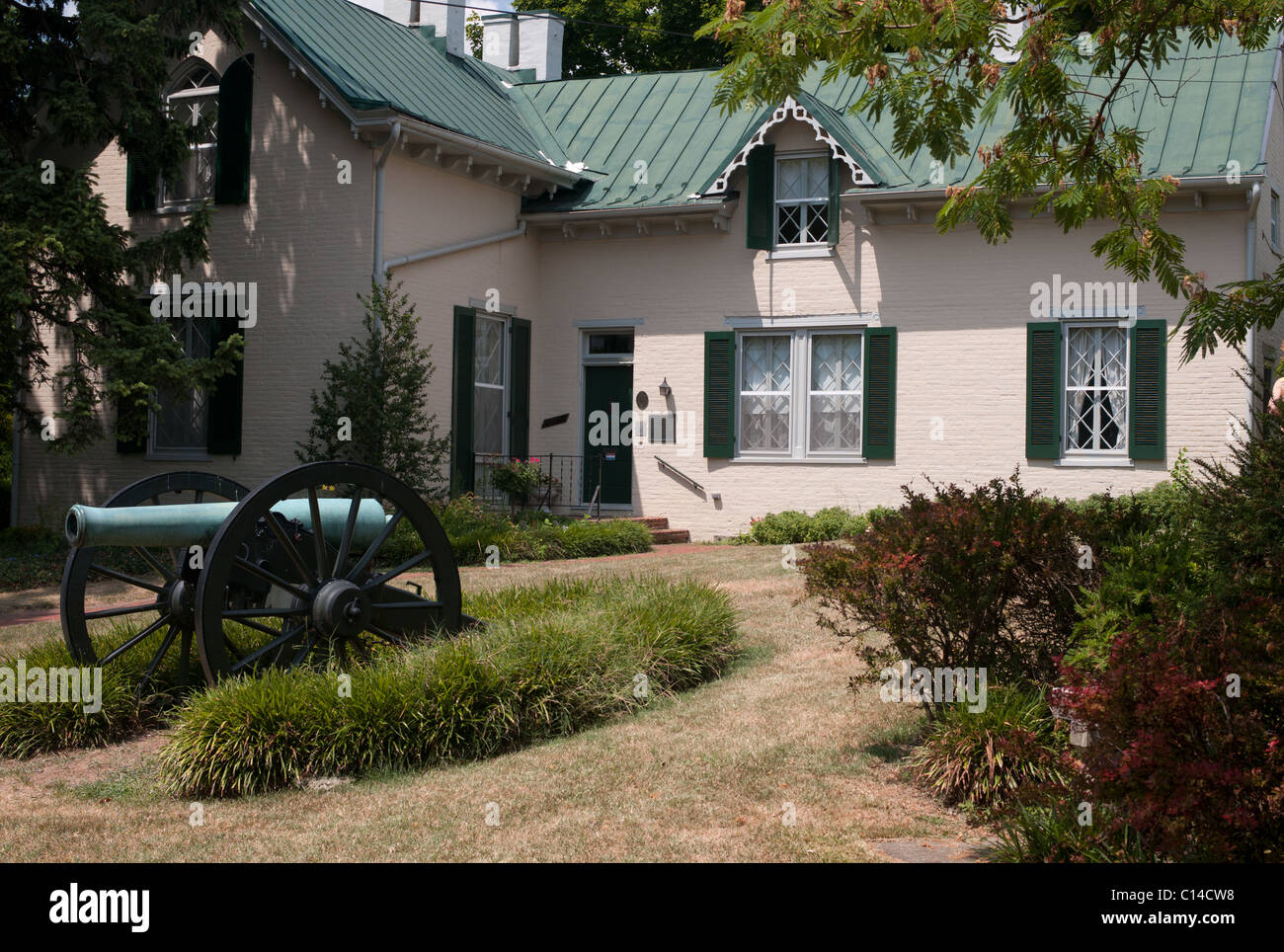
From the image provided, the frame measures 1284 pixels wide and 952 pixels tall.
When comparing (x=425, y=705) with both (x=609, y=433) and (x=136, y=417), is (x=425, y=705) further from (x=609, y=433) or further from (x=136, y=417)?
(x=609, y=433)

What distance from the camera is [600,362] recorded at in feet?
61.3

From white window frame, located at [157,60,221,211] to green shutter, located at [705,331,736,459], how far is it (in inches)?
280

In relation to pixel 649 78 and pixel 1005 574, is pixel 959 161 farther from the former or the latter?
pixel 1005 574

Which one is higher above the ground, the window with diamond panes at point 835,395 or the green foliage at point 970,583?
the window with diamond panes at point 835,395

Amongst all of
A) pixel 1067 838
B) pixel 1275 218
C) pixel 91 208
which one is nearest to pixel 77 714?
pixel 1067 838

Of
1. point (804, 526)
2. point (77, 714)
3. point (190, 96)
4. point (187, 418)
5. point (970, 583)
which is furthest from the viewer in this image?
point (187, 418)

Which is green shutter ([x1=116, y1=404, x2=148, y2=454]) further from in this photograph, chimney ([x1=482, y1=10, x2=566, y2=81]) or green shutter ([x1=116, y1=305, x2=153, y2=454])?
chimney ([x1=482, y1=10, x2=566, y2=81])

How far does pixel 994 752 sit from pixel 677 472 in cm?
1237

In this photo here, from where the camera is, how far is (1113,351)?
53.2 ft

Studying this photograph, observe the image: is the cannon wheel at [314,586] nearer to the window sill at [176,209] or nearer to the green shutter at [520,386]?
the green shutter at [520,386]

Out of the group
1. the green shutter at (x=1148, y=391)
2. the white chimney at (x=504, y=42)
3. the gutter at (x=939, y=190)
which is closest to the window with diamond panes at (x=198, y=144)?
the white chimney at (x=504, y=42)

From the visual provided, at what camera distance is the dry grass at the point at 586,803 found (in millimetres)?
5469

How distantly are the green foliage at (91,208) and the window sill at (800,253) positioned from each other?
23.4ft

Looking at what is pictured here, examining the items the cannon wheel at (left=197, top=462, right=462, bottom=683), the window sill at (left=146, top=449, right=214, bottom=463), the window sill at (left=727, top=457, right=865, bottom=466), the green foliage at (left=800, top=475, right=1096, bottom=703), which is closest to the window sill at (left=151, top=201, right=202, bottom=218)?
the window sill at (left=146, top=449, right=214, bottom=463)
